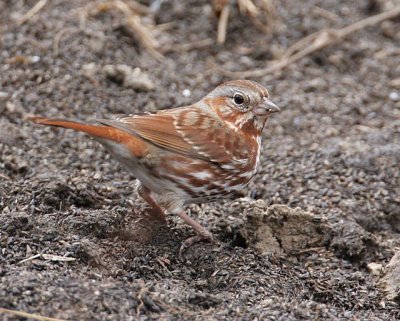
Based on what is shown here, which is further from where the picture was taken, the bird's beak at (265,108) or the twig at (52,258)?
the bird's beak at (265,108)

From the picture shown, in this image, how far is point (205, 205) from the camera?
572cm

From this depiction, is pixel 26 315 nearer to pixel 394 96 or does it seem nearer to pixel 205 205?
pixel 205 205

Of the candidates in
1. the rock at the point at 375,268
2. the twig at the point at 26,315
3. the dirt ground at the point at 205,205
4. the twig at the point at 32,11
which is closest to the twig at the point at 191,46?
the dirt ground at the point at 205,205

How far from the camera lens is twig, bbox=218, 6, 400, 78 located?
765 cm

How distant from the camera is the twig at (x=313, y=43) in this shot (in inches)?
301

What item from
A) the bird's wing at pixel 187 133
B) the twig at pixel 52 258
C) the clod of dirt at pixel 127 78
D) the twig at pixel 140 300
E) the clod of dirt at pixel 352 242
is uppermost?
the bird's wing at pixel 187 133

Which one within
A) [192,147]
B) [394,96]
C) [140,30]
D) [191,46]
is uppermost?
[192,147]

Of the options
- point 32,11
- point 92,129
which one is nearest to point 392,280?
point 92,129

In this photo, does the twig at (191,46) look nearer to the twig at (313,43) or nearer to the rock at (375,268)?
the twig at (313,43)

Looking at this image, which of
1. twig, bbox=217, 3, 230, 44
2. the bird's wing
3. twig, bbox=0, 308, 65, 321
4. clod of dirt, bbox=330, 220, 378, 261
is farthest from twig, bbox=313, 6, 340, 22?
twig, bbox=0, 308, 65, 321

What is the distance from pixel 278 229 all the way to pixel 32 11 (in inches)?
141

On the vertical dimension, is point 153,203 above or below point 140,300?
below

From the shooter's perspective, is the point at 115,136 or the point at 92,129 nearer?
the point at 92,129

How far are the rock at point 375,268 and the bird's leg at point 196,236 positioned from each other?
3.21 ft
